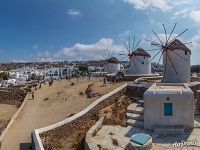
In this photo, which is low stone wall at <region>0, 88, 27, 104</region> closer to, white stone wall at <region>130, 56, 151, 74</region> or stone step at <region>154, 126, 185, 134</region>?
white stone wall at <region>130, 56, 151, 74</region>

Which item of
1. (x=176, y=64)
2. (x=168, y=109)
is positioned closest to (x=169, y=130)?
(x=168, y=109)

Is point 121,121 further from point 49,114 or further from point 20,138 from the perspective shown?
point 49,114

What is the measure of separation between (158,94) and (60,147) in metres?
5.02

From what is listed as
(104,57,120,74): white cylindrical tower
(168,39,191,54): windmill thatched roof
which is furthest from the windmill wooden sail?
(104,57,120,74): white cylindrical tower

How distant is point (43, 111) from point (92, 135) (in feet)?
35.2

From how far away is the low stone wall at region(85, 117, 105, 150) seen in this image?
12648 millimetres

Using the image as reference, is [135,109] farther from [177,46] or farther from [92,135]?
[177,46]

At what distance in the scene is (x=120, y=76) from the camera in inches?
1163

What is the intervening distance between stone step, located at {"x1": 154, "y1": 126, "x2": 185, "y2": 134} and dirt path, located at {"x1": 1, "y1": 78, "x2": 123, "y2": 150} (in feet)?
19.6

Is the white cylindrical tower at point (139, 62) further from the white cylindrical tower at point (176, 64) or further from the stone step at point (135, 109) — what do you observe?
the stone step at point (135, 109)

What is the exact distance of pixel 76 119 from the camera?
643 inches

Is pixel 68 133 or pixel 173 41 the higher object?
pixel 173 41

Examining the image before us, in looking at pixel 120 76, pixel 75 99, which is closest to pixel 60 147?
pixel 75 99

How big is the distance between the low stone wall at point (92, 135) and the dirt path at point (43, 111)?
10.3 ft
